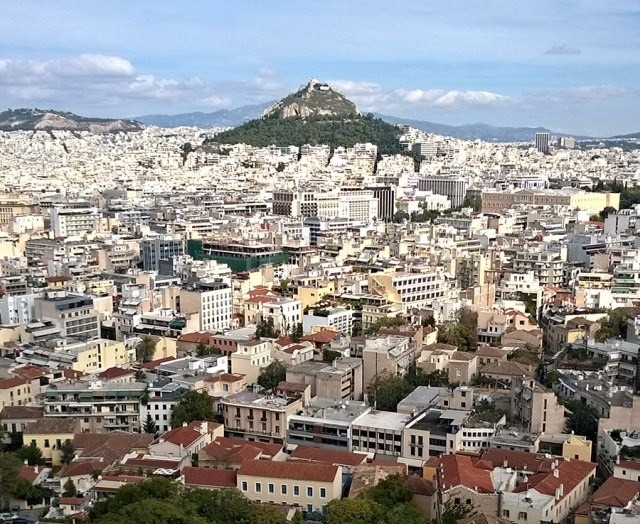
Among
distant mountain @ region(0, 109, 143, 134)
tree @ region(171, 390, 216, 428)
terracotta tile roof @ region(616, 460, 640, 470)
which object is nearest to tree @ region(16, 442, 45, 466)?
tree @ region(171, 390, 216, 428)


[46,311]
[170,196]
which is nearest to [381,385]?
[46,311]

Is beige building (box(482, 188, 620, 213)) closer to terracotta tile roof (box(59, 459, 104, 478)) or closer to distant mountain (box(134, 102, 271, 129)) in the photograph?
terracotta tile roof (box(59, 459, 104, 478))

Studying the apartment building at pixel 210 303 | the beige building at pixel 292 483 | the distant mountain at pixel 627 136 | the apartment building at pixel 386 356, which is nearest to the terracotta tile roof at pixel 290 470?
the beige building at pixel 292 483

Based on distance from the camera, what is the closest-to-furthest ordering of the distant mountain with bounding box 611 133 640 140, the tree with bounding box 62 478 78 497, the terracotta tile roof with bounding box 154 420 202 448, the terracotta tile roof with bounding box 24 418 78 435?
the tree with bounding box 62 478 78 497 < the terracotta tile roof with bounding box 154 420 202 448 < the terracotta tile roof with bounding box 24 418 78 435 < the distant mountain with bounding box 611 133 640 140

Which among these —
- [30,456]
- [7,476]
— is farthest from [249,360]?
[7,476]

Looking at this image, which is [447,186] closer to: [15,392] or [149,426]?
[15,392]
